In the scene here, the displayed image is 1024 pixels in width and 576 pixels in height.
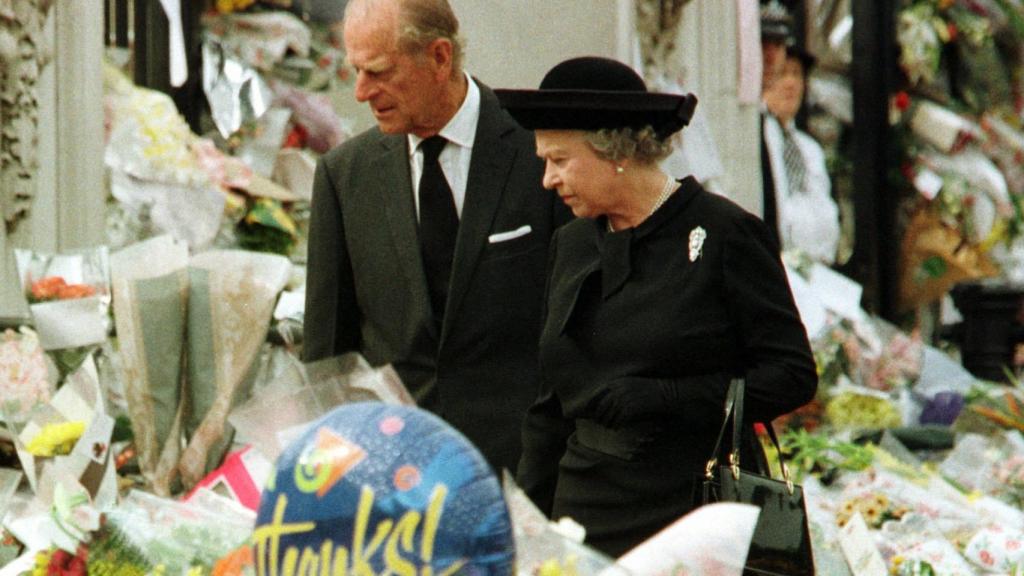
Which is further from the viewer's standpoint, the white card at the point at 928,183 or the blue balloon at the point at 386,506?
the white card at the point at 928,183

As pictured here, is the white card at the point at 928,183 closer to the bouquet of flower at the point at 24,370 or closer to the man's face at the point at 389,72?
the bouquet of flower at the point at 24,370

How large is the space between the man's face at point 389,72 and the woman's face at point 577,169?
0.62 metres

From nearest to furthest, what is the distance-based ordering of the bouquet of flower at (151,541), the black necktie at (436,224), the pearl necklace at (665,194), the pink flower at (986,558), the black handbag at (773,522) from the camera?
the bouquet of flower at (151,541) → the black handbag at (773,522) → the pearl necklace at (665,194) → the black necktie at (436,224) → the pink flower at (986,558)

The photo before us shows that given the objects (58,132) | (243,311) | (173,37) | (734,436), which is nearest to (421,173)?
(243,311)

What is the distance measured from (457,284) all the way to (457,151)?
1.04ft

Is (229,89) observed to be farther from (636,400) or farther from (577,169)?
(636,400)

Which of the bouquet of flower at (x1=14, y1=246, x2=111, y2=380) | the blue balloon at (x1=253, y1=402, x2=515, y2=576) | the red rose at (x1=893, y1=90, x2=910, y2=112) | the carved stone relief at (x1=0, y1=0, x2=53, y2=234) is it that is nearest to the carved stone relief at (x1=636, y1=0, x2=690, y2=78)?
the red rose at (x1=893, y1=90, x2=910, y2=112)

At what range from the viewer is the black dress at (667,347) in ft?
10.6

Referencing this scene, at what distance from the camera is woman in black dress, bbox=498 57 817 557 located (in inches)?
127

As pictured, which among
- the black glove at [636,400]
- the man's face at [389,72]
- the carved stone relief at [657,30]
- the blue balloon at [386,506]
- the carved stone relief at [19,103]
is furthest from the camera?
the carved stone relief at [657,30]

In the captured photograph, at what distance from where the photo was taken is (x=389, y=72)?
3871 millimetres

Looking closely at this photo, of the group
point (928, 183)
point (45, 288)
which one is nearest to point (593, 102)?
point (45, 288)

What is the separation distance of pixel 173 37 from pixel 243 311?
2257 mm

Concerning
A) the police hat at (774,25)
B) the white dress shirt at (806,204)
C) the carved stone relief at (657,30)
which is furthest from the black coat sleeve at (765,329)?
the police hat at (774,25)
